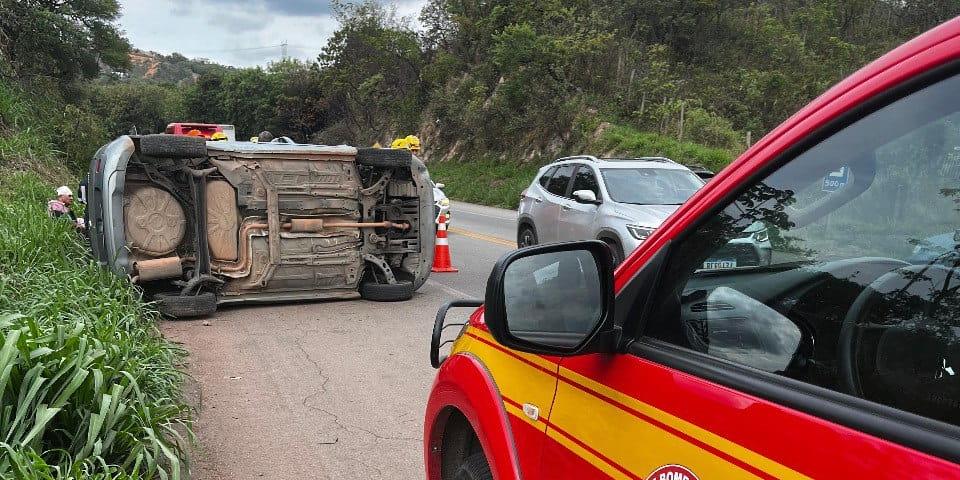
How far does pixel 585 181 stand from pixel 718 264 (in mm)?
8707

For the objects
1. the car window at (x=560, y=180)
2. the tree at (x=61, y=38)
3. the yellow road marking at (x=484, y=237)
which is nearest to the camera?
the car window at (x=560, y=180)

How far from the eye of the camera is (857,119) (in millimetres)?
1411

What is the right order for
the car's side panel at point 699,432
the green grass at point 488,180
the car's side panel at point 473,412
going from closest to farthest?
the car's side panel at point 699,432 → the car's side panel at point 473,412 → the green grass at point 488,180

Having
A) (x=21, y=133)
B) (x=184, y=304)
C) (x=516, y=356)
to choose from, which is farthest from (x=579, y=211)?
(x=21, y=133)

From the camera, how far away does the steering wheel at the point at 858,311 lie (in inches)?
55.3

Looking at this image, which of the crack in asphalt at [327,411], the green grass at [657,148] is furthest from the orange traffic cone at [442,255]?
the green grass at [657,148]

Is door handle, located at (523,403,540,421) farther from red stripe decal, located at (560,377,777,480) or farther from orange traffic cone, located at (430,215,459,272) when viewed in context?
orange traffic cone, located at (430,215,459,272)

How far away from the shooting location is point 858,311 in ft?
4.95

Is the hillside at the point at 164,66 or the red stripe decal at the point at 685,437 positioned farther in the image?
the hillside at the point at 164,66

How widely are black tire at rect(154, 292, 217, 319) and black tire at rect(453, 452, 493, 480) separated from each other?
579cm

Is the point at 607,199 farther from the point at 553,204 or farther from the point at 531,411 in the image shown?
the point at 531,411

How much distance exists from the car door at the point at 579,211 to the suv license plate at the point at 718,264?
774 cm

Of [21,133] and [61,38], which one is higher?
[61,38]

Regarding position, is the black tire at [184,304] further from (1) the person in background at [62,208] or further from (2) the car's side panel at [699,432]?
(2) the car's side panel at [699,432]
